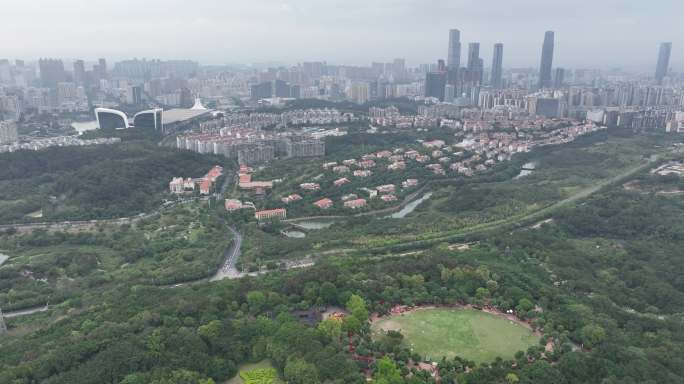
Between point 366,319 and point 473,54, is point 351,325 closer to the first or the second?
point 366,319

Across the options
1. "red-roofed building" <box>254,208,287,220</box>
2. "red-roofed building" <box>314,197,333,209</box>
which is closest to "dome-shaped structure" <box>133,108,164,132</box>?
"red-roofed building" <box>314,197,333,209</box>

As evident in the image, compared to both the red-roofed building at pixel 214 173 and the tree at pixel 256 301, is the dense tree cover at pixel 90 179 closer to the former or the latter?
the red-roofed building at pixel 214 173

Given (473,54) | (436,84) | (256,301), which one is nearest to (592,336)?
(256,301)

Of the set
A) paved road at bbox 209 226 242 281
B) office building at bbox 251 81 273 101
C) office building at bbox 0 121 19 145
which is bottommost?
paved road at bbox 209 226 242 281

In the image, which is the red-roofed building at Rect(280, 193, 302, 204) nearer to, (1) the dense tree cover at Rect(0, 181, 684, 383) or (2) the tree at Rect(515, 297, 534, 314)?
(1) the dense tree cover at Rect(0, 181, 684, 383)

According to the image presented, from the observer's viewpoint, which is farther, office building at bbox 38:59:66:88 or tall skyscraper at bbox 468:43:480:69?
office building at bbox 38:59:66:88

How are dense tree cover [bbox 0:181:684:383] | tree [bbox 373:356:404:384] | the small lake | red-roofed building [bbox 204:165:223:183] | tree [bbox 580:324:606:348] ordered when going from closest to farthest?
tree [bbox 373:356:404:384]
dense tree cover [bbox 0:181:684:383]
tree [bbox 580:324:606:348]
the small lake
red-roofed building [bbox 204:165:223:183]

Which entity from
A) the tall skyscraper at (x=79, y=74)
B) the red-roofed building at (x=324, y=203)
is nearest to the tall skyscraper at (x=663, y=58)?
the red-roofed building at (x=324, y=203)
